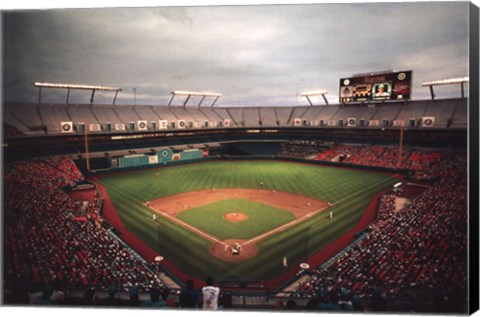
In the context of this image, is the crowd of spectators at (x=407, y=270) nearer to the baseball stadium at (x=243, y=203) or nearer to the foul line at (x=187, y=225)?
the baseball stadium at (x=243, y=203)

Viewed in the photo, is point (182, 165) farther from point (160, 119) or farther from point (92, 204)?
point (92, 204)

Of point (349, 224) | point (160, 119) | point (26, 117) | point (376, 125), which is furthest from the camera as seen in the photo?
point (160, 119)

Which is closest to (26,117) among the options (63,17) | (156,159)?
(156,159)

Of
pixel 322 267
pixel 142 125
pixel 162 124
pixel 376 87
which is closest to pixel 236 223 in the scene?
pixel 322 267

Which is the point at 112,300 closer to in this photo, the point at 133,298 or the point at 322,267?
the point at 133,298

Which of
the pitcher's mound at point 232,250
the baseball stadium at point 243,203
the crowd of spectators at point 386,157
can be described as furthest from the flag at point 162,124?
the pitcher's mound at point 232,250

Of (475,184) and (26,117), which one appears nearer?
(475,184)

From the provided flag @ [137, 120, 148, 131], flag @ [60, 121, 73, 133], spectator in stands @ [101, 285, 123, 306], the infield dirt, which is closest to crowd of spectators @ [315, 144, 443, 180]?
the infield dirt
